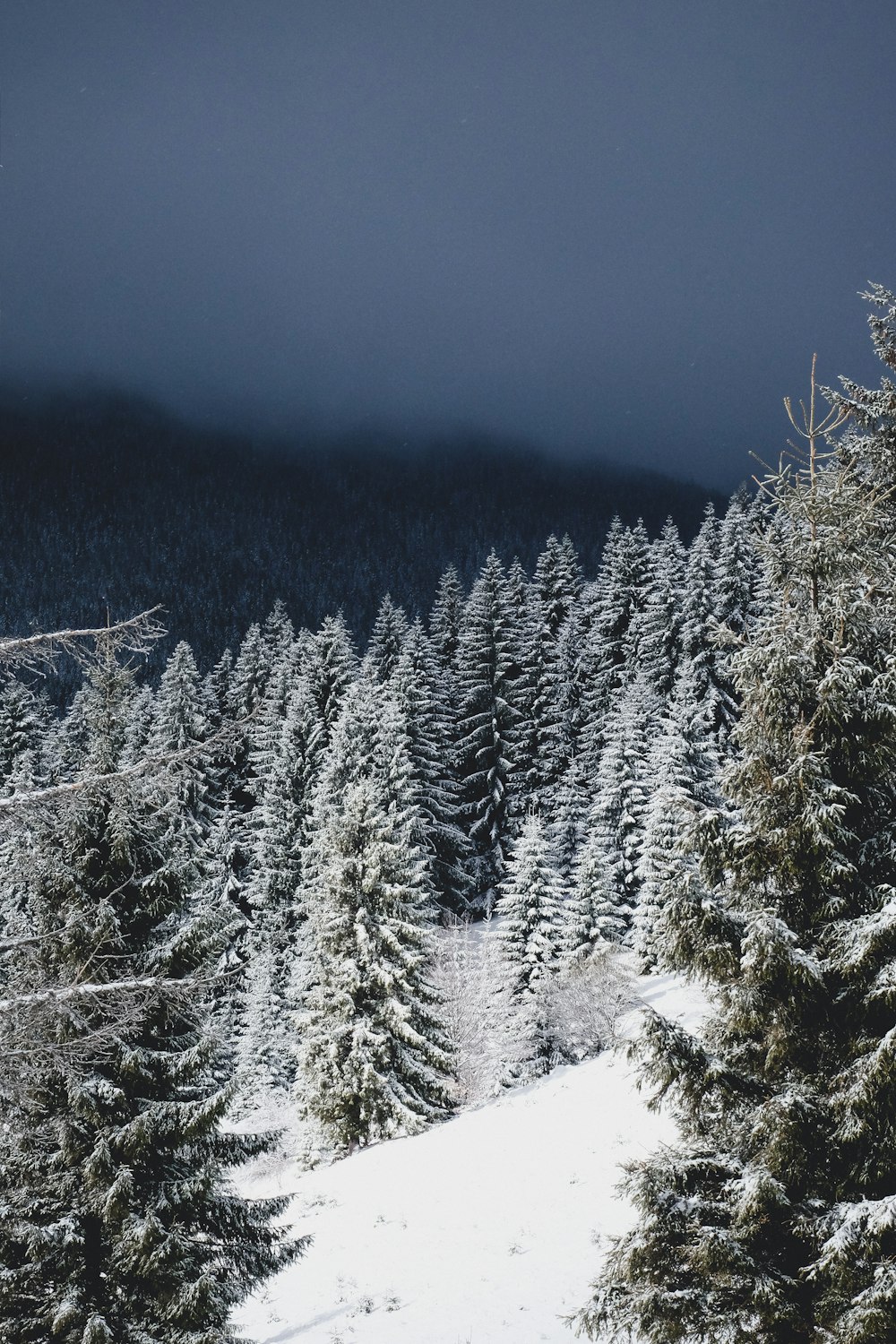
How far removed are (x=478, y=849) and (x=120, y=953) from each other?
3753 centimetres

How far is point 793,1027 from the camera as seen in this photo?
659 cm

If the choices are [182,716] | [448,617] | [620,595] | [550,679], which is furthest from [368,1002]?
[448,617]

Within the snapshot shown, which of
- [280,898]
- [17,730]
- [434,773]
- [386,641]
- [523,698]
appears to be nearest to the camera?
[434,773]

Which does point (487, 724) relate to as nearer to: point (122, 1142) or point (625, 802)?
point (625, 802)

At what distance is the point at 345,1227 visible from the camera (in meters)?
16.2

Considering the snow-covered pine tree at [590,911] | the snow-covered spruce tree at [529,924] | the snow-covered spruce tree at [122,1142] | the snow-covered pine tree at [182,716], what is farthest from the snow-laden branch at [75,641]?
the snow-covered pine tree at [182,716]

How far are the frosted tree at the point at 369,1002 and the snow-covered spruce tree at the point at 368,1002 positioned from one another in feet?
0.10

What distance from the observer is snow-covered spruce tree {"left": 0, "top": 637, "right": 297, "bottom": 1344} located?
8906 millimetres

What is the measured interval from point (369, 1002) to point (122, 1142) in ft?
52.8

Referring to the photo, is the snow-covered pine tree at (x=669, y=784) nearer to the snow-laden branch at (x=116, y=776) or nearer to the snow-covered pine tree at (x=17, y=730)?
the snow-laden branch at (x=116, y=776)

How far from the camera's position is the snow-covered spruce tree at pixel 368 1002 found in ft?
76.0

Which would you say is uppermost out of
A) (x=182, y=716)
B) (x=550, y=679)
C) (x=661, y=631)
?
(x=661, y=631)

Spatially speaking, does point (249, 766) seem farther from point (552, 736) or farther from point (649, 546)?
point (649, 546)

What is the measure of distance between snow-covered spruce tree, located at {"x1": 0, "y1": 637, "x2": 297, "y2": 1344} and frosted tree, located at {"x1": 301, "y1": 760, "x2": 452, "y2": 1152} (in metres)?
13.1
